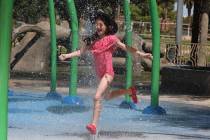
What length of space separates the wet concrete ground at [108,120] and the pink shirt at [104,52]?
0.75 meters

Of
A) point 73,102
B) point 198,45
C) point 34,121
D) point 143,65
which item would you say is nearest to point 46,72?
point 143,65

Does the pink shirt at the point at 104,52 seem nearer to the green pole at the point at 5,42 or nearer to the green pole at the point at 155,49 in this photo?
the green pole at the point at 155,49

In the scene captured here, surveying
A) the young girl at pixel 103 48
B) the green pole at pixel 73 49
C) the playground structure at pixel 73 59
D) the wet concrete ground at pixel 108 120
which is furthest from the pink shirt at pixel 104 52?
the green pole at pixel 73 49

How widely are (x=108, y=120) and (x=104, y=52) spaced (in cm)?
224

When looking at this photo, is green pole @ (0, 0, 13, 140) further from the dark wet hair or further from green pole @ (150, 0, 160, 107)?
green pole @ (150, 0, 160, 107)

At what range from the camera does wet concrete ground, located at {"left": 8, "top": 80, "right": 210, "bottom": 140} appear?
23.1 ft

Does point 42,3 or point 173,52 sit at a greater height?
point 42,3

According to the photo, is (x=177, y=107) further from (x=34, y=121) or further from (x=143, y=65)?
(x=143, y=65)

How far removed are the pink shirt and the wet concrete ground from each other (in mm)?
753

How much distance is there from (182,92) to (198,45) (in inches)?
313

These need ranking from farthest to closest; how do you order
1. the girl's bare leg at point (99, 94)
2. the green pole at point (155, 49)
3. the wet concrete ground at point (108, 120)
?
the green pole at point (155, 49) < the wet concrete ground at point (108, 120) < the girl's bare leg at point (99, 94)

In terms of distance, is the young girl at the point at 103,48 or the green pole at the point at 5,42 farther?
the young girl at the point at 103,48

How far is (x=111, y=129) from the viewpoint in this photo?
7566mm

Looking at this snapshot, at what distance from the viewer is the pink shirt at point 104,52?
259 inches
